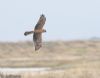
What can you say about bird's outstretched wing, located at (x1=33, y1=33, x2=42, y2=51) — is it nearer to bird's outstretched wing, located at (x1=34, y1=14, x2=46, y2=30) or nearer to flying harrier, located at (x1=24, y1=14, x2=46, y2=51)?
flying harrier, located at (x1=24, y1=14, x2=46, y2=51)

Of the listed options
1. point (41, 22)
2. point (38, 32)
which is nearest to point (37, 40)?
point (38, 32)

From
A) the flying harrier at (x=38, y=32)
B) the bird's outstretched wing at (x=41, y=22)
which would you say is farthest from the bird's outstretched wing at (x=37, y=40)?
the bird's outstretched wing at (x=41, y=22)

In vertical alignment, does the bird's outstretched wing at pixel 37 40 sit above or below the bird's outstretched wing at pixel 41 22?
below

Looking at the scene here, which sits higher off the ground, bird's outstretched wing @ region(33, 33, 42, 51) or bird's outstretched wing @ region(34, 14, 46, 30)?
bird's outstretched wing @ region(34, 14, 46, 30)

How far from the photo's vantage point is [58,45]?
6619 cm

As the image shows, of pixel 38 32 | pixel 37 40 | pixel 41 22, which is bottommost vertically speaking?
pixel 37 40

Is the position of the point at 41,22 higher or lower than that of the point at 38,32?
higher

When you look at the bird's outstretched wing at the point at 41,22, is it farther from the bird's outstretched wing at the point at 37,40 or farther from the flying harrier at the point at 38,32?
the bird's outstretched wing at the point at 37,40

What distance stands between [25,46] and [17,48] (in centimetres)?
213

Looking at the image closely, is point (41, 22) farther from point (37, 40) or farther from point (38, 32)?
point (37, 40)

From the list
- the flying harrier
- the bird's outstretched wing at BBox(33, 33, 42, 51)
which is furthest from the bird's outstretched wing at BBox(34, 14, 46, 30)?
the bird's outstretched wing at BBox(33, 33, 42, 51)

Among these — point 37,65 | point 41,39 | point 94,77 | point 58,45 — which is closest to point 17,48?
point 58,45

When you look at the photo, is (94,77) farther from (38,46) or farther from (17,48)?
(17,48)

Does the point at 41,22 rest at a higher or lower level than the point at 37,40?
higher
